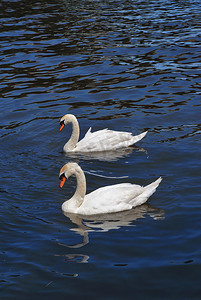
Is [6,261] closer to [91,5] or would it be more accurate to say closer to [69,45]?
[69,45]

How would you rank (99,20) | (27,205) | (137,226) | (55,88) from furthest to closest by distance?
(99,20)
(55,88)
(27,205)
(137,226)

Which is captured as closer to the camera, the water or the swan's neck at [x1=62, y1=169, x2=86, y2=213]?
the water

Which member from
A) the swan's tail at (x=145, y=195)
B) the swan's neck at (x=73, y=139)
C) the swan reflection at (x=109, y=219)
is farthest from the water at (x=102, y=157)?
the swan's neck at (x=73, y=139)

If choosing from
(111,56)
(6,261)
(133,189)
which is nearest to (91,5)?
(111,56)

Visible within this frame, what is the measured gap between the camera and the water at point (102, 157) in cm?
880

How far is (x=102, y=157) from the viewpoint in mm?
14797

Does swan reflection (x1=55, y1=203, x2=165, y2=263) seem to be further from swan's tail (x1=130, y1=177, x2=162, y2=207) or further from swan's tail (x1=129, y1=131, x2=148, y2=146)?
swan's tail (x1=129, y1=131, x2=148, y2=146)

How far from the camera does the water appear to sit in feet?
28.9

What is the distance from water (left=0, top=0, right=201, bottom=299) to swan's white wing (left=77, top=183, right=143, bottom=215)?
271 mm

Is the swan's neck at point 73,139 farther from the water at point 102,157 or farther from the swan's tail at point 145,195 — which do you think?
the swan's tail at point 145,195

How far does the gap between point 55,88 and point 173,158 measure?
8.10 meters

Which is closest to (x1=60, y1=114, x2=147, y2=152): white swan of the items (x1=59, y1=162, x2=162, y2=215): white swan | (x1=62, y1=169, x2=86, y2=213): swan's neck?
(x1=59, y1=162, x2=162, y2=215): white swan

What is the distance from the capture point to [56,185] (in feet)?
41.8

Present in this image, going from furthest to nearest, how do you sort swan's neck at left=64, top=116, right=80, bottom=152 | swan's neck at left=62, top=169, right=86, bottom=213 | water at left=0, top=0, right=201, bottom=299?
swan's neck at left=64, top=116, right=80, bottom=152 < swan's neck at left=62, top=169, right=86, bottom=213 < water at left=0, top=0, right=201, bottom=299
